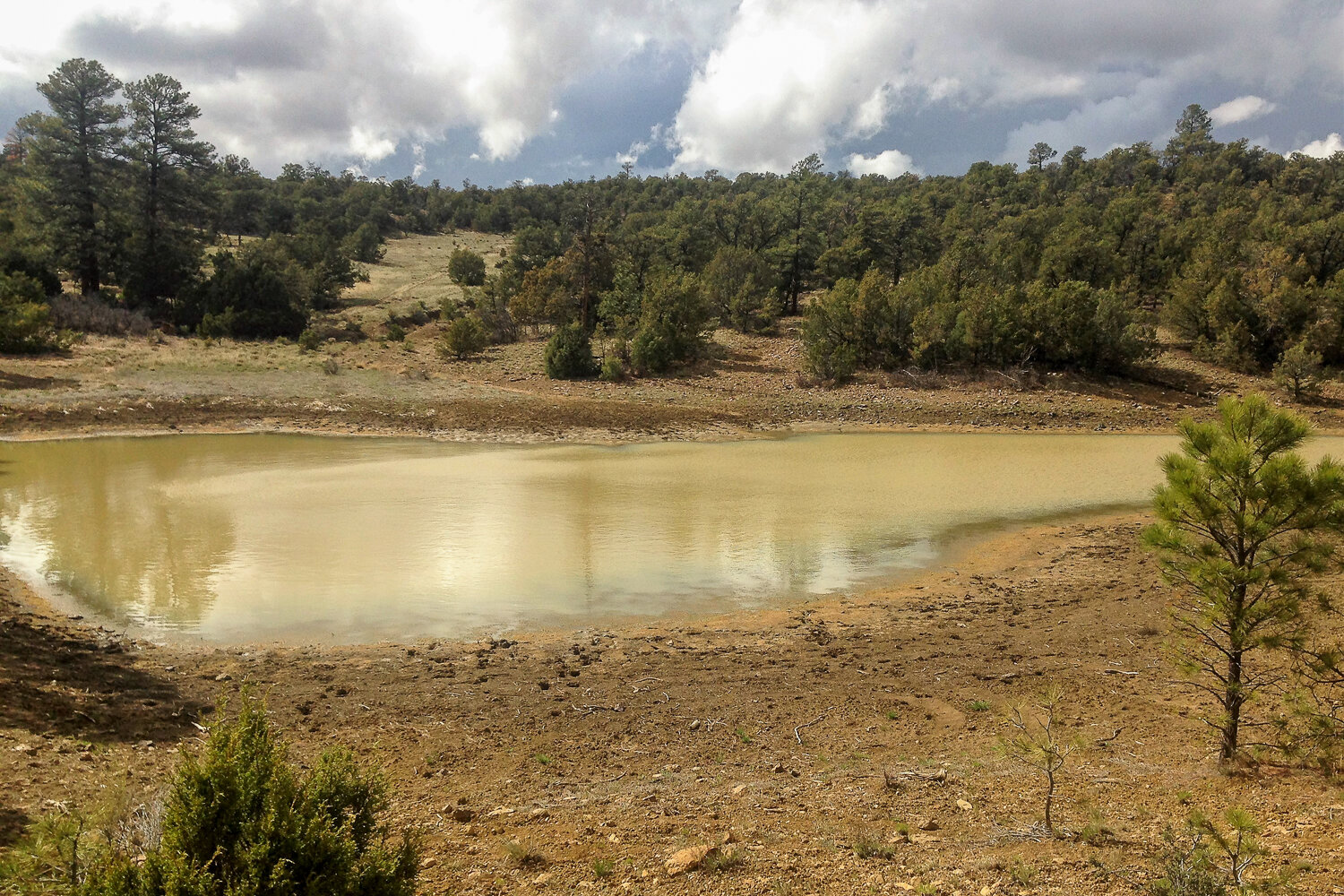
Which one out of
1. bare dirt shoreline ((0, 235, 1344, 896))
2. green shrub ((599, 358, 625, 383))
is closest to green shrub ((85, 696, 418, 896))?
bare dirt shoreline ((0, 235, 1344, 896))

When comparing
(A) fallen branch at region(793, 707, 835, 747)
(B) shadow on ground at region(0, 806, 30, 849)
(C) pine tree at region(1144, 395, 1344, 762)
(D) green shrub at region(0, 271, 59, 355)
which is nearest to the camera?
(B) shadow on ground at region(0, 806, 30, 849)

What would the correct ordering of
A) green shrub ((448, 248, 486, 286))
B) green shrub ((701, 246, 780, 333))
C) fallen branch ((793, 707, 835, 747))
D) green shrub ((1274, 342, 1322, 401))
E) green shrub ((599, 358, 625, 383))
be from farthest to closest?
green shrub ((448, 248, 486, 286)) < green shrub ((701, 246, 780, 333)) < green shrub ((599, 358, 625, 383)) < green shrub ((1274, 342, 1322, 401)) < fallen branch ((793, 707, 835, 747))

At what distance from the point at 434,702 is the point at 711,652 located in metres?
3.50

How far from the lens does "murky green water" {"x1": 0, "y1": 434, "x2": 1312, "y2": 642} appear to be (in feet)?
38.9

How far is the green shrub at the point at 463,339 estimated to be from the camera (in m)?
42.1

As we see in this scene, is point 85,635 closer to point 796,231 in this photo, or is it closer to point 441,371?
point 441,371

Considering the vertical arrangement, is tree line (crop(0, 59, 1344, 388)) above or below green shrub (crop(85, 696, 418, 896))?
above

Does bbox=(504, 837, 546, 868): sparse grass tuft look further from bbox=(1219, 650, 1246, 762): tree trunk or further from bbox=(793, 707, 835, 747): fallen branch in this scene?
bbox=(1219, 650, 1246, 762): tree trunk

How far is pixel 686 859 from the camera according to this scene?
197 inches

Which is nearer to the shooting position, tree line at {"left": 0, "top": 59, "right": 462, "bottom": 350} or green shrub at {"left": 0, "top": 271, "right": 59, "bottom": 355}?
green shrub at {"left": 0, "top": 271, "right": 59, "bottom": 355}

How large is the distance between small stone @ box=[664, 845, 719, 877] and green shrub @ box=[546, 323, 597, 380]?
34426 millimetres

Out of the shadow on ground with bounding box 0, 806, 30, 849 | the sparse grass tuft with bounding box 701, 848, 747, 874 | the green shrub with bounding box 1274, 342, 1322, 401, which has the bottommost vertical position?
the sparse grass tuft with bounding box 701, 848, 747, 874

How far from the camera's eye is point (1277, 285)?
41375 millimetres

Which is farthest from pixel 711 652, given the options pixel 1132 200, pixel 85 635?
pixel 1132 200
